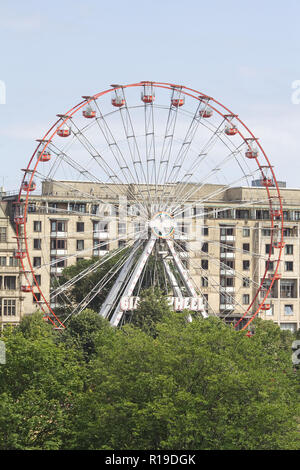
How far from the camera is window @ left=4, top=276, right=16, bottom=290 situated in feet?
520

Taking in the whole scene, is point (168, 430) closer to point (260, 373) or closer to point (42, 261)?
point (260, 373)

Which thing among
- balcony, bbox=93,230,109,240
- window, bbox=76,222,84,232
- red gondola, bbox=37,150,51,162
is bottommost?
balcony, bbox=93,230,109,240

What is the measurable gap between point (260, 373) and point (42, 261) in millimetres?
90255

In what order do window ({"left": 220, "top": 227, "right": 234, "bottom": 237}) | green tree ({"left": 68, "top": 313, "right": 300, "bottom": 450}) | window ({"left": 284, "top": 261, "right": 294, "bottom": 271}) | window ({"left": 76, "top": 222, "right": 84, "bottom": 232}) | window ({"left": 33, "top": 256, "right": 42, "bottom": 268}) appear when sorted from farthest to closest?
1. window ({"left": 284, "top": 261, "right": 294, "bottom": 271})
2. window ({"left": 220, "top": 227, "right": 234, "bottom": 237})
3. window ({"left": 76, "top": 222, "right": 84, "bottom": 232})
4. window ({"left": 33, "top": 256, "right": 42, "bottom": 268})
5. green tree ({"left": 68, "top": 313, "right": 300, "bottom": 450})

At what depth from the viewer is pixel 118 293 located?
434 ft

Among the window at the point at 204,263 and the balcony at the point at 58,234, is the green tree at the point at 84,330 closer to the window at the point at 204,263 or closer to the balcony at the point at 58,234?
the balcony at the point at 58,234

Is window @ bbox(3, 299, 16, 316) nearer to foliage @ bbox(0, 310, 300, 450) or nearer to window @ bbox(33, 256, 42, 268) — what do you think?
window @ bbox(33, 256, 42, 268)

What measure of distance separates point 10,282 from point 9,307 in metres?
3.37

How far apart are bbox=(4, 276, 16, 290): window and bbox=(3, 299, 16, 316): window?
1.75 metres

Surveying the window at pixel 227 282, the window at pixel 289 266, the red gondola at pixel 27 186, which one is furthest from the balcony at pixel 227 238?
the red gondola at pixel 27 186

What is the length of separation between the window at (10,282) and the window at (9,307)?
175cm

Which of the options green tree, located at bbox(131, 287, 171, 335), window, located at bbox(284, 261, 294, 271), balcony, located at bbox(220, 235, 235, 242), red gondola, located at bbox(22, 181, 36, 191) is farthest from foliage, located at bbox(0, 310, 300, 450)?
window, located at bbox(284, 261, 294, 271)

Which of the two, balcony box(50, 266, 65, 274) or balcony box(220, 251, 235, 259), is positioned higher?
balcony box(220, 251, 235, 259)
